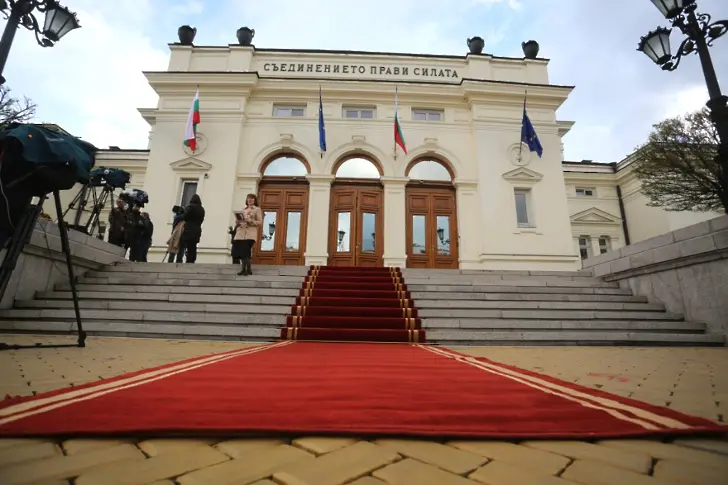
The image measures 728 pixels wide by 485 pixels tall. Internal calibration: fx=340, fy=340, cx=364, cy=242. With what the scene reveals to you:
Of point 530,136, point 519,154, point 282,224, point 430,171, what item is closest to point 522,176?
point 519,154

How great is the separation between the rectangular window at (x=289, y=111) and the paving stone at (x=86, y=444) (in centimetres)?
1375

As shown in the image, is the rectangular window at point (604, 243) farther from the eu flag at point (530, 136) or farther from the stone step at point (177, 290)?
the stone step at point (177, 290)

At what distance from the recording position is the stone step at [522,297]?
257 inches

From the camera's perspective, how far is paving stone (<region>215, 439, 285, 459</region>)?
1.10 metres

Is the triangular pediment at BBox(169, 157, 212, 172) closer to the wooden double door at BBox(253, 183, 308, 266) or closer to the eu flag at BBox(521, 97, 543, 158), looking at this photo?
the wooden double door at BBox(253, 183, 308, 266)

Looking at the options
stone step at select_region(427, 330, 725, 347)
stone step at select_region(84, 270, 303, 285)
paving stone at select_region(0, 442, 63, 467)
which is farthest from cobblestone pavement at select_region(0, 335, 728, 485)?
stone step at select_region(84, 270, 303, 285)

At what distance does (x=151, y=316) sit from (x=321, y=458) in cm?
542

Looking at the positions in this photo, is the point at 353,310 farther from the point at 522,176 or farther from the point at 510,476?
the point at 522,176

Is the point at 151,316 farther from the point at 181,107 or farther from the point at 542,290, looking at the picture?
the point at 181,107

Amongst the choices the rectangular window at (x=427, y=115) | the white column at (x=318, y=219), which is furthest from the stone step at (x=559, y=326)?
the rectangular window at (x=427, y=115)

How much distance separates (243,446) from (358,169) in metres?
12.3

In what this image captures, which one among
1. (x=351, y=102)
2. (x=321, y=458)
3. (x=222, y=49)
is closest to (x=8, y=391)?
(x=321, y=458)

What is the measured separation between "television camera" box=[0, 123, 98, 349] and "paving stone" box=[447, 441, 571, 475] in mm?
3619

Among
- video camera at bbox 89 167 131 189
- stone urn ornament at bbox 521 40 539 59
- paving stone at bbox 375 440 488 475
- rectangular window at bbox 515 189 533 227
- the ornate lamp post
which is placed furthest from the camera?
stone urn ornament at bbox 521 40 539 59
